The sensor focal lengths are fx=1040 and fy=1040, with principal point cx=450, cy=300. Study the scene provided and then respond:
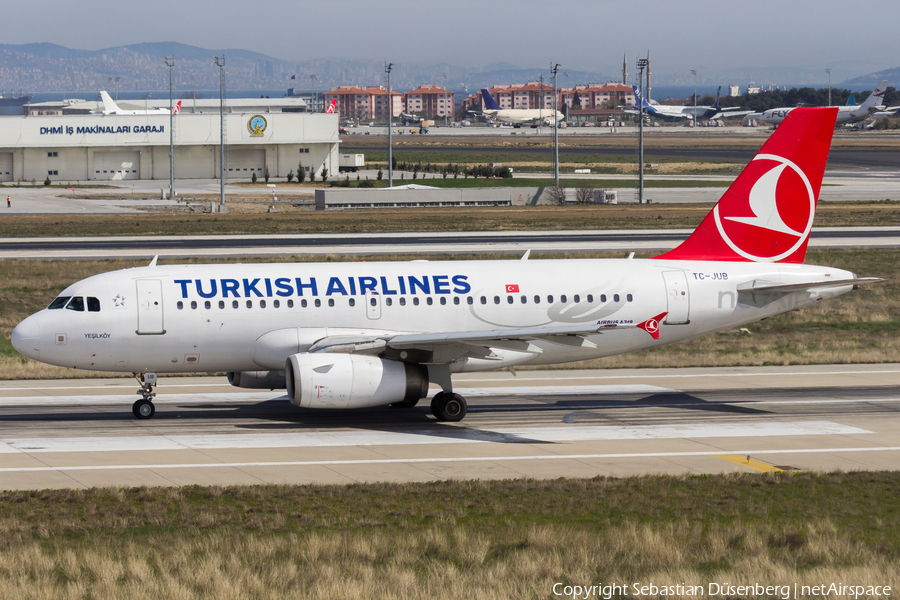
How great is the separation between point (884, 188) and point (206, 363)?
105360 mm

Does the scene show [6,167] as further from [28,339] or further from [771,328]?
[28,339]

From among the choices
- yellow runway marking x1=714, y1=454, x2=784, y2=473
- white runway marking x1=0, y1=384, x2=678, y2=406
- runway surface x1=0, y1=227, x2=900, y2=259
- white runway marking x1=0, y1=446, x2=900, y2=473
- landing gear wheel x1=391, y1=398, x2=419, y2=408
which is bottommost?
yellow runway marking x1=714, y1=454, x2=784, y2=473

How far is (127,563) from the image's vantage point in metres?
17.2

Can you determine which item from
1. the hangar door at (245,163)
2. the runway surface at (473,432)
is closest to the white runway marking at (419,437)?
the runway surface at (473,432)

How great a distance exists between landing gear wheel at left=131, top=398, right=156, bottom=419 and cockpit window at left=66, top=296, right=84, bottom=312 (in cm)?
333

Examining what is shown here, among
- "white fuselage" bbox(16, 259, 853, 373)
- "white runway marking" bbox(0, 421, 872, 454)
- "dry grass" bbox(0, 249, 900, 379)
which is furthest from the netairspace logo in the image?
"dry grass" bbox(0, 249, 900, 379)

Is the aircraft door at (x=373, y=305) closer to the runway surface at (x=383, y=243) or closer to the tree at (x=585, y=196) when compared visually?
the runway surface at (x=383, y=243)

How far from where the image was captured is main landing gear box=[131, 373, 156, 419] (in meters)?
31.0

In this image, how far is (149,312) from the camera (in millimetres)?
30156

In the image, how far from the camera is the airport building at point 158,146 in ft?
452

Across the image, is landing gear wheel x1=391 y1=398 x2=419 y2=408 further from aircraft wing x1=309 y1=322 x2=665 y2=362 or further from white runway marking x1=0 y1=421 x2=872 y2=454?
aircraft wing x1=309 y1=322 x2=665 y2=362

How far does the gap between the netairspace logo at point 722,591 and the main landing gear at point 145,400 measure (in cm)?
1853

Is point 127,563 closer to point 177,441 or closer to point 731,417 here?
point 177,441

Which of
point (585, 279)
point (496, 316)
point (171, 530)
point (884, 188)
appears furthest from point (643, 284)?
point (884, 188)
